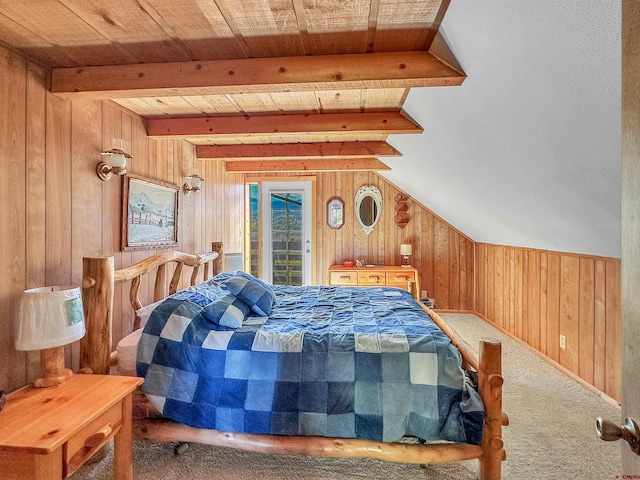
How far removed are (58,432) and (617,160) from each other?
256cm

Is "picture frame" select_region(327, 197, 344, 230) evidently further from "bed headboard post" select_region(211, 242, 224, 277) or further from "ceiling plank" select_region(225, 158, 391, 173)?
"bed headboard post" select_region(211, 242, 224, 277)

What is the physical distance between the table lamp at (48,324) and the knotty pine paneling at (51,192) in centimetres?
22

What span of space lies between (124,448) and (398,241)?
426 cm

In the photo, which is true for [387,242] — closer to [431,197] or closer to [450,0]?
[431,197]

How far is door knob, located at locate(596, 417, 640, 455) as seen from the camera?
1.89 feet

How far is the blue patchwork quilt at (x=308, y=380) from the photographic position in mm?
1576

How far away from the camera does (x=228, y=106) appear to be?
7.89 feet

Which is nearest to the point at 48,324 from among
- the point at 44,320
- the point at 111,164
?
the point at 44,320

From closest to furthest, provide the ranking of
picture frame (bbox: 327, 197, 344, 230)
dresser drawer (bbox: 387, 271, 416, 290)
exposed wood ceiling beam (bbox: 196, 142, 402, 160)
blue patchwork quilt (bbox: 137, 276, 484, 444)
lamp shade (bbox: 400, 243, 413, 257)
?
1. blue patchwork quilt (bbox: 137, 276, 484, 444)
2. exposed wood ceiling beam (bbox: 196, 142, 402, 160)
3. dresser drawer (bbox: 387, 271, 416, 290)
4. lamp shade (bbox: 400, 243, 413, 257)
5. picture frame (bbox: 327, 197, 344, 230)

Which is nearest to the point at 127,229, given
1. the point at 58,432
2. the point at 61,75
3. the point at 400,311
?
the point at 61,75

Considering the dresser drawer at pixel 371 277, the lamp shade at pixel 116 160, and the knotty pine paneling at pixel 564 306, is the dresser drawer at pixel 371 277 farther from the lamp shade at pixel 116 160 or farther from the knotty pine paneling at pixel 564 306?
the lamp shade at pixel 116 160

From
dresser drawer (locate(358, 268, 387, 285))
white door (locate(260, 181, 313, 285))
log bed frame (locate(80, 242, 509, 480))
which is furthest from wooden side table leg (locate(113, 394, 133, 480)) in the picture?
white door (locate(260, 181, 313, 285))

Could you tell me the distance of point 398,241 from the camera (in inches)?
197

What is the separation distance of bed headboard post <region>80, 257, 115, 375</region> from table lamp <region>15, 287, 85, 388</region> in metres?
0.20
